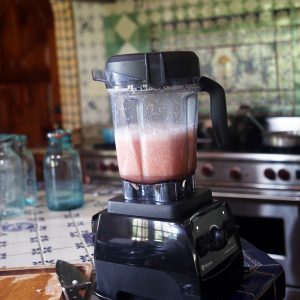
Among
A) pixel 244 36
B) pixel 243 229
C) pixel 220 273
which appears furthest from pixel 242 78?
pixel 220 273

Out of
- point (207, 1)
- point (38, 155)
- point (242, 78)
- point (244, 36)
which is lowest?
point (38, 155)

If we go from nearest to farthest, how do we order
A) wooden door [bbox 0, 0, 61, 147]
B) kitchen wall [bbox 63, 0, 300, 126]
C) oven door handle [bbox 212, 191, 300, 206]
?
oven door handle [bbox 212, 191, 300, 206]
kitchen wall [bbox 63, 0, 300, 126]
wooden door [bbox 0, 0, 61, 147]

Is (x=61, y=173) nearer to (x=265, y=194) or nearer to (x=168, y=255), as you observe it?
(x=168, y=255)

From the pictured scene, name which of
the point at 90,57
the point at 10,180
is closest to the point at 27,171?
the point at 10,180

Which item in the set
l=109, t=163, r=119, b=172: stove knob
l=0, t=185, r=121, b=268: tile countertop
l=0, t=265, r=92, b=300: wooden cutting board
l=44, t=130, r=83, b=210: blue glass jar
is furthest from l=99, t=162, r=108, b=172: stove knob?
l=0, t=265, r=92, b=300: wooden cutting board

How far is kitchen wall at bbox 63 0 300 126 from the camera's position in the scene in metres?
2.80

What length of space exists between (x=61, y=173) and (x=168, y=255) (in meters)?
0.82

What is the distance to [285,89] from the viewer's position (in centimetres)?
281

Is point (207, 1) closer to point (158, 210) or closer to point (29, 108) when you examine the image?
point (29, 108)

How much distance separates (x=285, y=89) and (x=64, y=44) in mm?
1471

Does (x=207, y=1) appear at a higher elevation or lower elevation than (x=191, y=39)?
higher

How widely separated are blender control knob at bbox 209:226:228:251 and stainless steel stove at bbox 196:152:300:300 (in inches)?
52.0

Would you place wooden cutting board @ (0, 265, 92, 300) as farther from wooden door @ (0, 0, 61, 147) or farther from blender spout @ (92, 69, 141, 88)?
wooden door @ (0, 0, 61, 147)

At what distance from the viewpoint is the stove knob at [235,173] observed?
2450mm
